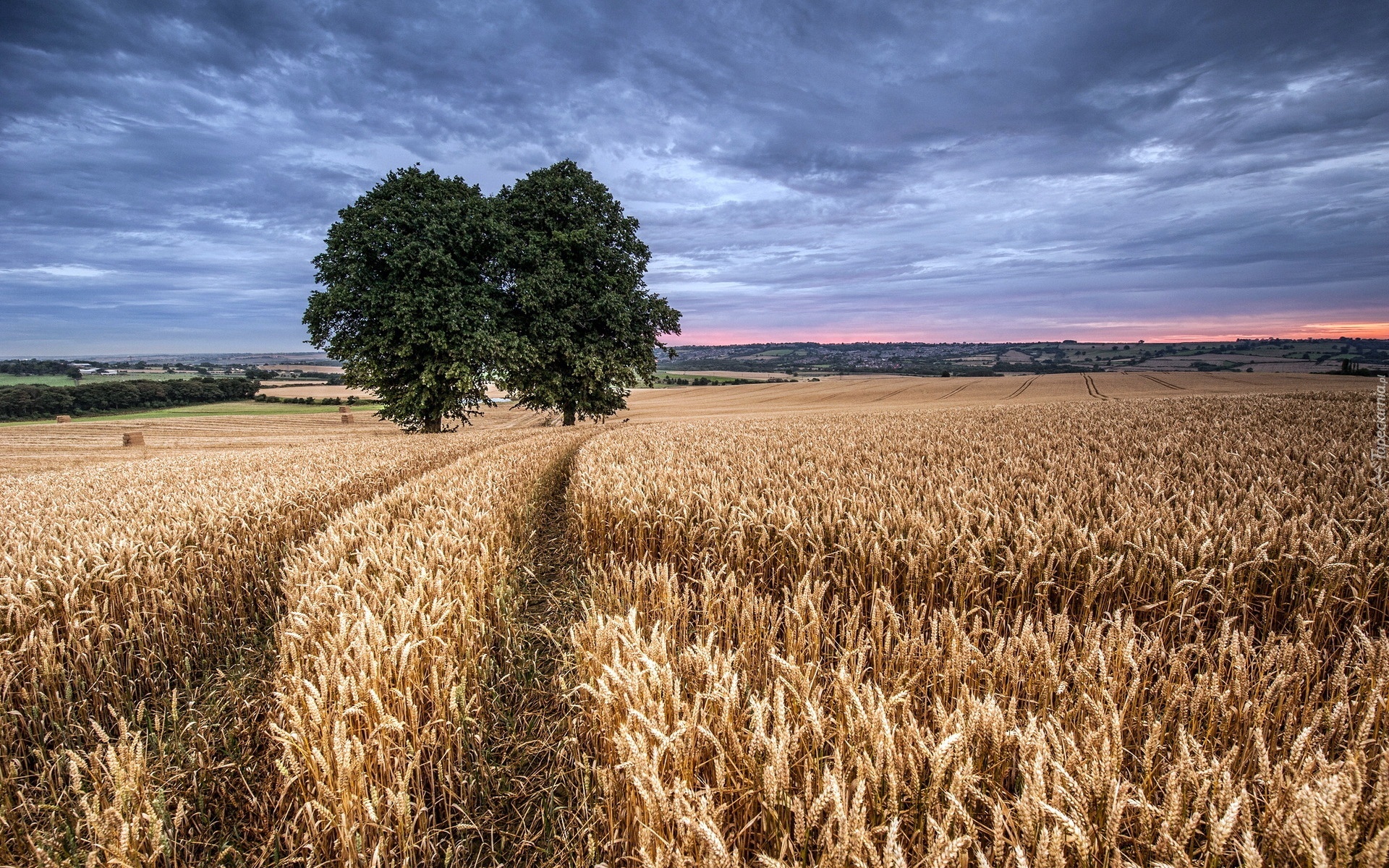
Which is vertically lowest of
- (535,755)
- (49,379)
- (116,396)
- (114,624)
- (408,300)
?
(535,755)

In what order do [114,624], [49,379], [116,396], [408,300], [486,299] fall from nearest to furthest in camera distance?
[114,624] < [408,300] < [486,299] < [116,396] < [49,379]

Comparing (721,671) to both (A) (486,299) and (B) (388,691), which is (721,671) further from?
(A) (486,299)

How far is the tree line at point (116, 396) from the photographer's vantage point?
44.1 m

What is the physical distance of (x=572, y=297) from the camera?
2502 centimetres

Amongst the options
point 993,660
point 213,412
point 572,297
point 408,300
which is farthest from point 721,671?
point 213,412

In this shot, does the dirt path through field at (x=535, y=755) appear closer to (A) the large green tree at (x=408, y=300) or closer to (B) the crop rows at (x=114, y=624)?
(B) the crop rows at (x=114, y=624)

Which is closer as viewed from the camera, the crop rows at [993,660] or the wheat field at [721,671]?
the crop rows at [993,660]

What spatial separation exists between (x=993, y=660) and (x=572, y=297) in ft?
80.3

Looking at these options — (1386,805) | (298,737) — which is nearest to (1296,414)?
(1386,805)

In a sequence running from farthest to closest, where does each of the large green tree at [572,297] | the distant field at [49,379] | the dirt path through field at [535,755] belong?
1. the distant field at [49,379]
2. the large green tree at [572,297]
3. the dirt path through field at [535,755]

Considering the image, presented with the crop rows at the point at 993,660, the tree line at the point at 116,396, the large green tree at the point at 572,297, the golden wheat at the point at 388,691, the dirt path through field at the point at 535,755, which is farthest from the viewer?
the tree line at the point at 116,396

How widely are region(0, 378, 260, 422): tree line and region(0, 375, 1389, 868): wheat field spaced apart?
5764cm

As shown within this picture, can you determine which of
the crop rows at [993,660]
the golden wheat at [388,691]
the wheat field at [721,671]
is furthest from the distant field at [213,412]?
the crop rows at [993,660]

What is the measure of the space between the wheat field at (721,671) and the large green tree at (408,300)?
49.2ft
